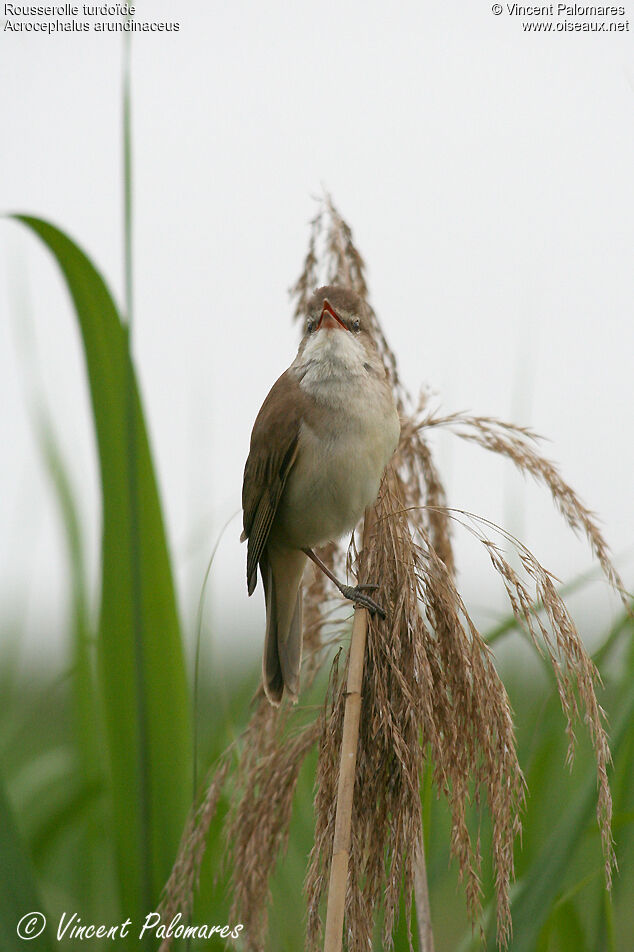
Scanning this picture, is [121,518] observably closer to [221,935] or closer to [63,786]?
[63,786]

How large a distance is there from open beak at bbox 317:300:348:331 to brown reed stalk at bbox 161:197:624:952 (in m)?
0.49

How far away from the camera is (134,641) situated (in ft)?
5.02

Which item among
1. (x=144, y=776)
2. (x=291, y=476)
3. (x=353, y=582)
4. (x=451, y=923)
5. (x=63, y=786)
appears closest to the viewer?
(x=144, y=776)

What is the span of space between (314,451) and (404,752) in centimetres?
86

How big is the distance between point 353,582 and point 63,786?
0.75m

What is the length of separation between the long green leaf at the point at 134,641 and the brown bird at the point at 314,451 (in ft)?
1.10

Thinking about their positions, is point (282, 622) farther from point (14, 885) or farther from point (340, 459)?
point (14, 885)

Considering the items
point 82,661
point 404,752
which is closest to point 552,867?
point 404,752

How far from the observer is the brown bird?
6.26 ft

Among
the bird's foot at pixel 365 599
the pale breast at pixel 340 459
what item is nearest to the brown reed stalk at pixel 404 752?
the bird's foot at pixel 365 599

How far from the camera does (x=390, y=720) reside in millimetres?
1379

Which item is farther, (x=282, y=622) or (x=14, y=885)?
(x=282, y=622)

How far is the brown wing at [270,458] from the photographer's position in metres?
2.06

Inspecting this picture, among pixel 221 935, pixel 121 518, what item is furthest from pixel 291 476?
pixel 221 935
